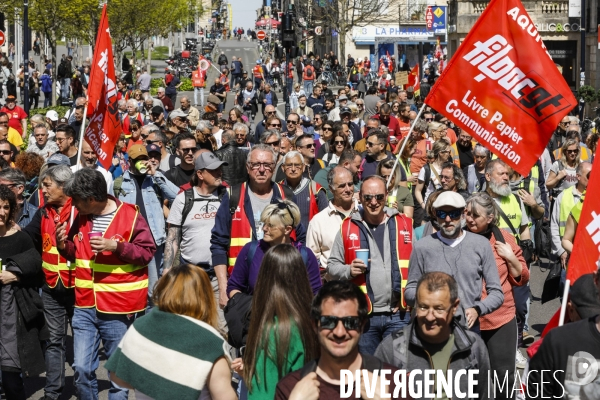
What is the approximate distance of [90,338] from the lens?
7.30 metres

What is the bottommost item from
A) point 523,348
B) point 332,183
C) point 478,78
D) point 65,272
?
point 523,348

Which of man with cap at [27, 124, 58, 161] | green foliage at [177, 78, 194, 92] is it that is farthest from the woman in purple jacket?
green foliage at [177, 78, 194, 92]

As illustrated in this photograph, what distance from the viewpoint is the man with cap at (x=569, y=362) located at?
4.36 meters

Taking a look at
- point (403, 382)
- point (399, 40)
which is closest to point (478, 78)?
point (403, 382)

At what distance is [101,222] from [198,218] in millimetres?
1497

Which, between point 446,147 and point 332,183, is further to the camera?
point 446,147

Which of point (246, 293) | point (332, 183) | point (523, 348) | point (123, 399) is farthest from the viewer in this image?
point (523, 348)

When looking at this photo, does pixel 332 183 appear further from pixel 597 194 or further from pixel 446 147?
pixel 446 147

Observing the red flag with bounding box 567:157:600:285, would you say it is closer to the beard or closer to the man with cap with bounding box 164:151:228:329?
the beard

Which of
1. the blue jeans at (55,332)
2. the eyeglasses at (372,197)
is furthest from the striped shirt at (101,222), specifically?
the eyeglasses at (372,197)

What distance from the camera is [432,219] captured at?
7547mm

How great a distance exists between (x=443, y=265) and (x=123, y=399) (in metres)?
2.27

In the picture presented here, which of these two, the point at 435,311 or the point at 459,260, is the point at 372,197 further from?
the point at 435,311

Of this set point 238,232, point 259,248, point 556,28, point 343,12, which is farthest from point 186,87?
point 259,248
